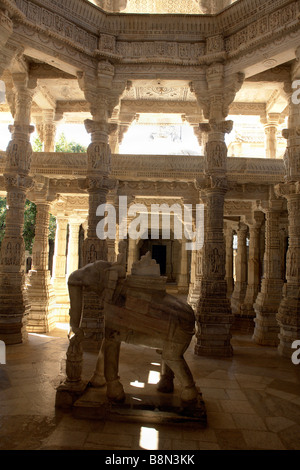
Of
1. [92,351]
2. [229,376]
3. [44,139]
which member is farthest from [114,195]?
[229,376]

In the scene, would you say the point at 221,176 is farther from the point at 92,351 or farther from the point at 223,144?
the point at 92,351

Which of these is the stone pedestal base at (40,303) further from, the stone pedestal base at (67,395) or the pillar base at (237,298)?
the pillar base at (237,298)

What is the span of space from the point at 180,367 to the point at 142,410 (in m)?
0.61

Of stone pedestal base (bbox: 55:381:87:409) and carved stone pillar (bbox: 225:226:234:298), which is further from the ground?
carved stone pillar (bbox: 225:226:234:298)

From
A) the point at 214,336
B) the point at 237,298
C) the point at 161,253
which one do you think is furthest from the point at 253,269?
the point at 161,253

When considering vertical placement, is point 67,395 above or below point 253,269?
below

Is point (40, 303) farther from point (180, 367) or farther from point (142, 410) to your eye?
point (180, 367)

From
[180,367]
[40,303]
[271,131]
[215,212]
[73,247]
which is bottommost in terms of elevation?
[40,303]

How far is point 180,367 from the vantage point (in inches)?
146

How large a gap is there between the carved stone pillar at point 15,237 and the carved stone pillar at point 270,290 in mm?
6018

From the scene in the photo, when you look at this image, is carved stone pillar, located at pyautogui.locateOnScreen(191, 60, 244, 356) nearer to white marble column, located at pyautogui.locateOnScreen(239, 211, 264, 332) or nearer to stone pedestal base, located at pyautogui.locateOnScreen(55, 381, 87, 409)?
stone pedestal base, located at pyautogui.locateOnScreen(55, 381, 87, 409)

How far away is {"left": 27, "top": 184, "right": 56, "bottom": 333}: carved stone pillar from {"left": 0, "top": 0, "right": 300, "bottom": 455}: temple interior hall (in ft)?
0.14

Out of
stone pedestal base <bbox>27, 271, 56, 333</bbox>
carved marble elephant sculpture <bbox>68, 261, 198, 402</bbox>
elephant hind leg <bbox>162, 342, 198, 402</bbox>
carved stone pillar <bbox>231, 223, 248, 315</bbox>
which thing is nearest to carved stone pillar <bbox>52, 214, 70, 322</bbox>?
stone pedestal base <bbox>27, 271, 56, 333</bbox>

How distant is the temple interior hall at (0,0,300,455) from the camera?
12.1 feet
